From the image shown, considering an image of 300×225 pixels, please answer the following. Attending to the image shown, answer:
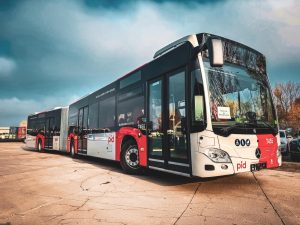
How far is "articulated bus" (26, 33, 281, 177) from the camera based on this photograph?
504cm

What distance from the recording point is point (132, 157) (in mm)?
7855

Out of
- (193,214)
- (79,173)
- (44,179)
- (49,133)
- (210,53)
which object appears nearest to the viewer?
(193,214)

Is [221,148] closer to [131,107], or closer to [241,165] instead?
[241,165]

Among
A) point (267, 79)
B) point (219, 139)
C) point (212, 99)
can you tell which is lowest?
point (219, 139)

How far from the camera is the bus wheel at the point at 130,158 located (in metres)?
→ 7.65

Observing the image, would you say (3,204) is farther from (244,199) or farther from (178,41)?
(178,41)

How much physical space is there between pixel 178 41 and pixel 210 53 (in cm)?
155

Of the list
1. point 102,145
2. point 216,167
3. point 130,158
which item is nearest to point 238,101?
point 216,167

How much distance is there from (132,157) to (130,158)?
0.10 metres

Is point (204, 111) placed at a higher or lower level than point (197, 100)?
lower

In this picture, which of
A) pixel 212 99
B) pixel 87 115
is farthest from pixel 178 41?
pixel 87 115

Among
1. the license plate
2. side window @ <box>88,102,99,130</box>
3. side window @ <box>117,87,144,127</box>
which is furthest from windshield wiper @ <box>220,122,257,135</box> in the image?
side window @ <box>88,102,99,130</box>

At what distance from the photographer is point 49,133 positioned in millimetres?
17688

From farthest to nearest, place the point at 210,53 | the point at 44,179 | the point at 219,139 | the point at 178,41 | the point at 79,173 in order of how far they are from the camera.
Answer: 1. the point at 79,173
2. the point at 44,179
3. the point at 178,41
4. the point at 219,139
5. the point at 210,53
